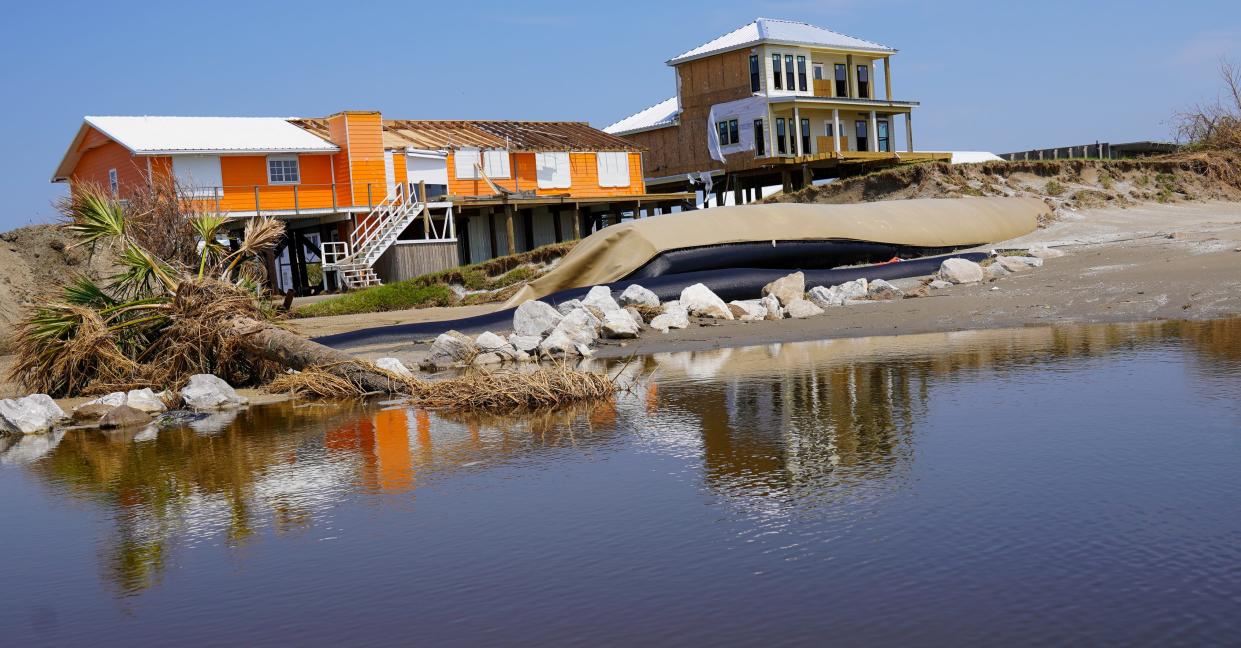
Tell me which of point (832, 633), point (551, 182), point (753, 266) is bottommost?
point (832, 633)

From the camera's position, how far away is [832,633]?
4133 mm

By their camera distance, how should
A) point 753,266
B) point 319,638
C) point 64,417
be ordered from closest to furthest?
1. point 319,638
2. point 64,417
3. point 753,266

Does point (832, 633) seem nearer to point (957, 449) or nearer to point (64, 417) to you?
point (957, 449)

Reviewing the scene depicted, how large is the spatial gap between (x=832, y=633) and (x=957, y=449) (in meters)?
3.19

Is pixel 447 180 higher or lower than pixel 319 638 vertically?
higher

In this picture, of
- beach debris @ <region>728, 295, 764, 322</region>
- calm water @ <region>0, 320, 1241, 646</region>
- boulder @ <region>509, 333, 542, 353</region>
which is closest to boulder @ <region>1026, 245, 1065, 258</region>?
beach debris @ <region>728, 295, 764, 322</region>

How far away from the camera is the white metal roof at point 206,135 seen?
115 feet

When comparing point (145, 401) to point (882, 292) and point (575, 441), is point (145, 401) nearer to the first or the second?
point (575, 441)

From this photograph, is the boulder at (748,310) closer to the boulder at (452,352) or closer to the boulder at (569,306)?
the boulder at (569,306)

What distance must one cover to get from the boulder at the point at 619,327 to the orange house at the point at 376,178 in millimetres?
19790

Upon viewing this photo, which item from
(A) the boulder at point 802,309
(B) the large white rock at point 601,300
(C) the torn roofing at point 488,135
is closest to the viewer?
(A) the boulder at point 802,309

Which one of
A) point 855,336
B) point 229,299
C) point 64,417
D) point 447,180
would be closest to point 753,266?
point 855,336

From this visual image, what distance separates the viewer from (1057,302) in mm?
15203

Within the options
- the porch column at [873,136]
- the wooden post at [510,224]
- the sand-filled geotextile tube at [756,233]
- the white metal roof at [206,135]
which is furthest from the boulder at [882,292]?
the porch column at [873,136]
